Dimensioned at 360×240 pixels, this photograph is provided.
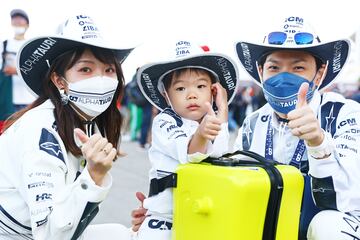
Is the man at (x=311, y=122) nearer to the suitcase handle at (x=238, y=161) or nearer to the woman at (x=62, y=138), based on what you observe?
the suitcase handle at (x=238, y=161)

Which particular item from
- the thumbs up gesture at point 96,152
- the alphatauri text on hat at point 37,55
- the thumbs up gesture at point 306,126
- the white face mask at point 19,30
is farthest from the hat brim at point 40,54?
the white face mask at point 19,30

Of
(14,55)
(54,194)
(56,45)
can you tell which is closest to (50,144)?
(54,194)

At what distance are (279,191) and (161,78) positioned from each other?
100 centimetres

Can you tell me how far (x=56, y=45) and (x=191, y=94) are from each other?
0.65 metres

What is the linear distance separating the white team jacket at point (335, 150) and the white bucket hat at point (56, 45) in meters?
0.78

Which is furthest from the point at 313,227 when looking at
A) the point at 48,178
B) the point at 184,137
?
the point at 48,178

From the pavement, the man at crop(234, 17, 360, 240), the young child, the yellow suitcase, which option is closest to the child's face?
the young child

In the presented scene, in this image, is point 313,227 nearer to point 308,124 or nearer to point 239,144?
point 308,124

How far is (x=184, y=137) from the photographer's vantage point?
2533mm

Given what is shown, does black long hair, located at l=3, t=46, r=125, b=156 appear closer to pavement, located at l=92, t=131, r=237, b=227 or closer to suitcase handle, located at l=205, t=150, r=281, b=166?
suitcase handle, located at l=205, t=150, r=281, b=166

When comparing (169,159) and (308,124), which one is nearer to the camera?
(308,124)

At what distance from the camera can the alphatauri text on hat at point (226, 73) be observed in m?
2.80

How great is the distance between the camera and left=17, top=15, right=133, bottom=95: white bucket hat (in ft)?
8.14

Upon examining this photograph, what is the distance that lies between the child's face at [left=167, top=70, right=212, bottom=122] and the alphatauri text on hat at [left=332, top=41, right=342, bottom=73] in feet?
2.03
